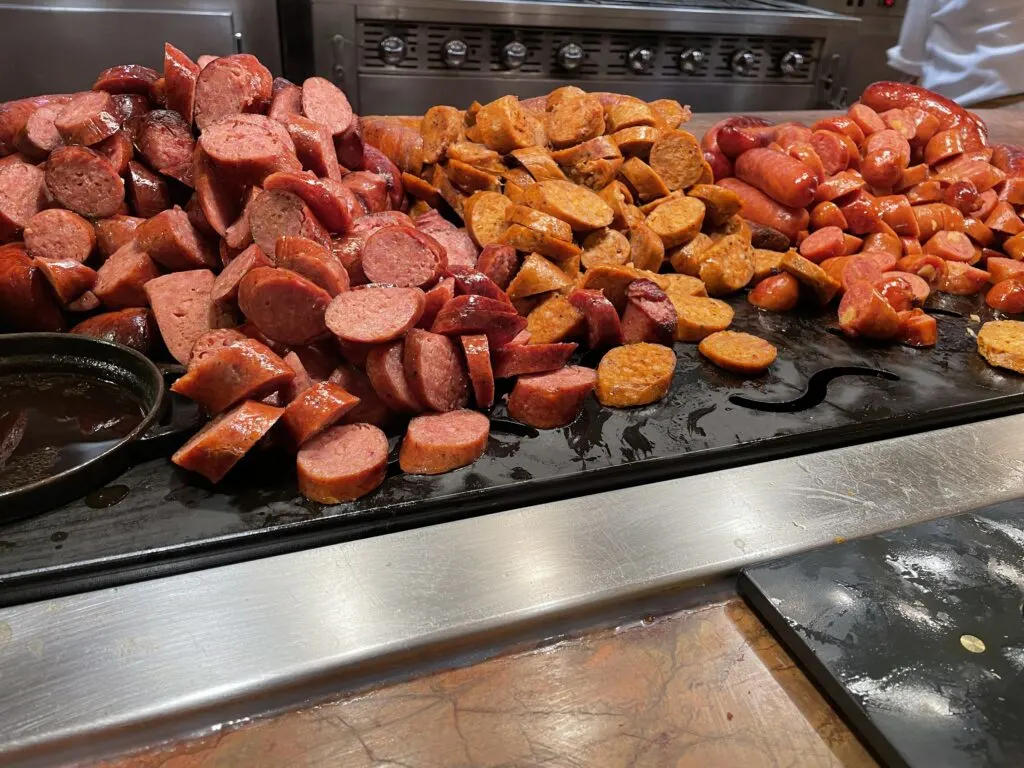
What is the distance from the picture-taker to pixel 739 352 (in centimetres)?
210

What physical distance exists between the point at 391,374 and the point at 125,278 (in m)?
0.86

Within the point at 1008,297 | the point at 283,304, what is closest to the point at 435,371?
the point at 283,304

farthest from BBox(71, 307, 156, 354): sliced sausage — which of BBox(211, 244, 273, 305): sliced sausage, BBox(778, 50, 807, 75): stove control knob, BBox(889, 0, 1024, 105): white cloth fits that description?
BBox(889, 0, 1024, 105): white cloth

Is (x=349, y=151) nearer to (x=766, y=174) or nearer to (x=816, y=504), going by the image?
Answer: (x=766, y=174)

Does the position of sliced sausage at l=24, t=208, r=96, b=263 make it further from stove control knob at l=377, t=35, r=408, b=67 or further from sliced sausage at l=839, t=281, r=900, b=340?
stove control knob at l=377, t=35, r=408, b=67

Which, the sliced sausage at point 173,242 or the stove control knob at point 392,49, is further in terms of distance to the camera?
the stove control knob at point 392,49

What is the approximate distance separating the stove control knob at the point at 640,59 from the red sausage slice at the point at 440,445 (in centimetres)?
356

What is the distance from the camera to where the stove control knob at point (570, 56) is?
4.25 metres

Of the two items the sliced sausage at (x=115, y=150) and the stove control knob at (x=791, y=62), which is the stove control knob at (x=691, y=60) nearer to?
the stove control knob at (x=791, y=62)

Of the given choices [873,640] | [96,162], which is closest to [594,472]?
[873,640]

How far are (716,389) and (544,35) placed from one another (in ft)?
10.1

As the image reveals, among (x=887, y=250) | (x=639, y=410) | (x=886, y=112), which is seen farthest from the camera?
(x=886, y=112)

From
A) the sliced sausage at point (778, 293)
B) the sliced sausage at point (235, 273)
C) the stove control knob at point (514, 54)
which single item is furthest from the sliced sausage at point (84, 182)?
the stove control knob at point (514, 54)

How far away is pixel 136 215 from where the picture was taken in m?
2.16
